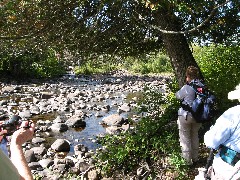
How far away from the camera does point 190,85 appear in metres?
5.20

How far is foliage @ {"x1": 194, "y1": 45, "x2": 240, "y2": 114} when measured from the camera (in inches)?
315

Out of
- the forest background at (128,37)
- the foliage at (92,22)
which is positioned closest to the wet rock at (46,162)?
the forest background at (128,37)

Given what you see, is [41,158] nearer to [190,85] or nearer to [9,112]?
[190,85]

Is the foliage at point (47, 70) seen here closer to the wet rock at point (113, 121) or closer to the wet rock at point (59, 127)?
the wet rock at point (113, 121)

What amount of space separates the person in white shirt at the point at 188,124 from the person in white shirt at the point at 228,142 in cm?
203

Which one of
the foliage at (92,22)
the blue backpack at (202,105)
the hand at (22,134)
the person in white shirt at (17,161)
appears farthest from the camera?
the foliage at (92,22)

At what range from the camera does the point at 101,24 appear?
6.70 m

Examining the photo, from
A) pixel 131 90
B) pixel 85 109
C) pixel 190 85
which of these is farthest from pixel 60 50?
pixel 131 90

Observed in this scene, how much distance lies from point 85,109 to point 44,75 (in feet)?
43.2

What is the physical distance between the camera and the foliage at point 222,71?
8000mm

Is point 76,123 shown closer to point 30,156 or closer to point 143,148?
point 30,156

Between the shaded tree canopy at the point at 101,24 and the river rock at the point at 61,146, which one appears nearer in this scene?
the shaded tree canopy at the point at 101,24

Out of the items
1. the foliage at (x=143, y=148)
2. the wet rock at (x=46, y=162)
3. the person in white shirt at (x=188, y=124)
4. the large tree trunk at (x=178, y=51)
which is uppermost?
the large tree trunk at (x=178, y=51)

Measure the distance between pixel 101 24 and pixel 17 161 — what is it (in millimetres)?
4814
